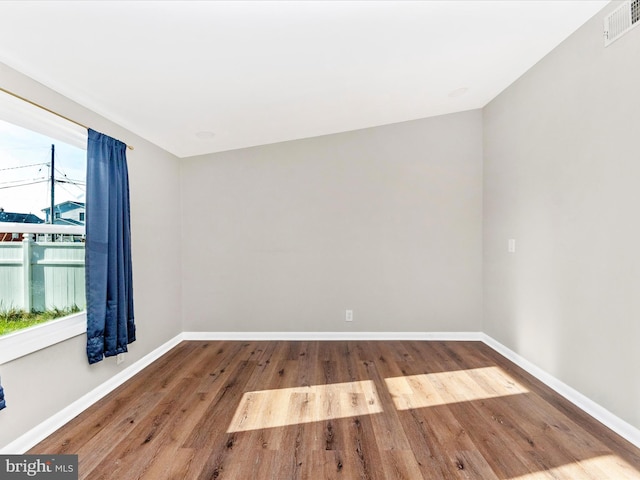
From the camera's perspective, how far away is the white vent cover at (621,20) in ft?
6.49

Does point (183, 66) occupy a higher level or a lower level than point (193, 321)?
higher

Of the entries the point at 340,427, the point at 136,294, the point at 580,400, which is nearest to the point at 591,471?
the point at 580,400

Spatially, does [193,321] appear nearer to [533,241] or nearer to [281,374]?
[281,374]

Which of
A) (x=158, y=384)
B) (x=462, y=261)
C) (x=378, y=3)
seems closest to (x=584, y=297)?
(x=462, y=261)

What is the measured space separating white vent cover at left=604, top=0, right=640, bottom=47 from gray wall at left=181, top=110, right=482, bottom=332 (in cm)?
174

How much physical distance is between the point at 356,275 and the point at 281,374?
1.48m

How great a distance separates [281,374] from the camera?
2.96 metres

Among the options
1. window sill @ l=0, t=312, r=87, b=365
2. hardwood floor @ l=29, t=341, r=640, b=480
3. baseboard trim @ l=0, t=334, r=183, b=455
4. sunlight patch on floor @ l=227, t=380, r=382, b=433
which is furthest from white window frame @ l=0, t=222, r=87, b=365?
sunlight patch on floor @ l=227, t=380, r=382, b=433

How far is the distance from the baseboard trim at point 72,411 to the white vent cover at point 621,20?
4.35 m

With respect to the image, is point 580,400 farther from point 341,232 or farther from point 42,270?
point 42,270

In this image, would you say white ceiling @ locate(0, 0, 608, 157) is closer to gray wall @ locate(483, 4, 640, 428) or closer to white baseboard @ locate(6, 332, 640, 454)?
gray wall @ locate(483, 4, 640, 428)

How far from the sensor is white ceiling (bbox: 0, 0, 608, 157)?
1.69m

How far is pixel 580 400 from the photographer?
7.80ft


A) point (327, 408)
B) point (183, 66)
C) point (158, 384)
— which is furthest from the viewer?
point (158, 384)
